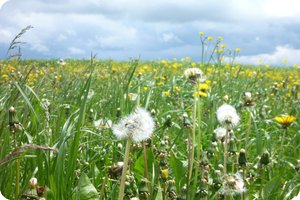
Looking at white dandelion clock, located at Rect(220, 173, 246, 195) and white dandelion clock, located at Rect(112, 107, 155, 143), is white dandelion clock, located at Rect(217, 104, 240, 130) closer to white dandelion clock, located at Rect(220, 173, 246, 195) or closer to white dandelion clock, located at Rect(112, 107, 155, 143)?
white dandelion clock, located at Rect(220, 173, 246, 195)

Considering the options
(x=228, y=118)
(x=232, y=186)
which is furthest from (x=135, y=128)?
(x=228, y=118)

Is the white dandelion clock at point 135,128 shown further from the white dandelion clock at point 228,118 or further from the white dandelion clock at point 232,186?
the white dandelion clock at point 228,118

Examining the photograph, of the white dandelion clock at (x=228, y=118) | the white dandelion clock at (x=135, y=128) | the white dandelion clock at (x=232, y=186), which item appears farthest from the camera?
the white dandelion clock at (x=228, y=118)

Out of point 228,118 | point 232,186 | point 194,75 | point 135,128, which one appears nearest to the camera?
point 135,128

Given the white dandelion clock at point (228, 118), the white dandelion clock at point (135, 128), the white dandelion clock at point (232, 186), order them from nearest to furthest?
1. the white dandelion clock at point (135, 128)
2. the white dandelion clock at point (232, 186)
3. the white dandelion clock at point (228, 118)

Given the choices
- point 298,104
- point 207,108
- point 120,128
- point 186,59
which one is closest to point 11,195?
point 120,128

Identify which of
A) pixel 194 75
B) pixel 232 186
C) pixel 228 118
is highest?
pixel 194 75

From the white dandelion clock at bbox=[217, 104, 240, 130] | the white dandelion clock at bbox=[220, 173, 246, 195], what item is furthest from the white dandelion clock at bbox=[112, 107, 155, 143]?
the white dandelion clock at bbox=[217, 104, 240, 130]

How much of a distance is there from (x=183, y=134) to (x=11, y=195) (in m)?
1.23

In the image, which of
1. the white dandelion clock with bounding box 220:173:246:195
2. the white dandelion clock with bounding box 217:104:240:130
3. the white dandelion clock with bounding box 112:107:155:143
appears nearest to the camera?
the white dandelion clock with bounding box 112:107:155:143

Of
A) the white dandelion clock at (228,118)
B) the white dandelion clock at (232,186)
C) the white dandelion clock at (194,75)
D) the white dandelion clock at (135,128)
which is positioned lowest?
the white dandelion clock at (232,186)

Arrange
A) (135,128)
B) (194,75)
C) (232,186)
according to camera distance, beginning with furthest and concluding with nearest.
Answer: (194,75) → (232,186) → (135,128)

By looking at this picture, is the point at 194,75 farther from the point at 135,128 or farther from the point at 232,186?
the point at 135,128

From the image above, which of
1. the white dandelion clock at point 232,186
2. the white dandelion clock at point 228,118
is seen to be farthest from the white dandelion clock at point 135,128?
the white dandelion clock at point 228,118
